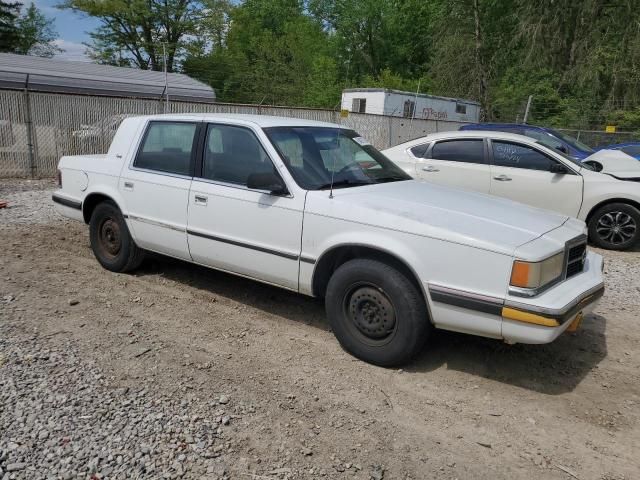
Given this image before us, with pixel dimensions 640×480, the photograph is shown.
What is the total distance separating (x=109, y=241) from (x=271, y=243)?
233 cm

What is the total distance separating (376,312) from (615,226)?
525 centimetres

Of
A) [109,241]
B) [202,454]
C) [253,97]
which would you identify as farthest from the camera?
[253,97]

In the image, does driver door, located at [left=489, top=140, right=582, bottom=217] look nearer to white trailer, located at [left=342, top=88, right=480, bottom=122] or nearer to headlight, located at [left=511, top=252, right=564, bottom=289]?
headlight, located at [left=511, top=252, right=564, bottom=289]

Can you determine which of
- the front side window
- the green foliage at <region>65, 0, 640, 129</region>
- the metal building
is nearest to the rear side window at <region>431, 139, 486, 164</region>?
the front side window

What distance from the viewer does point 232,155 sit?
181 inches

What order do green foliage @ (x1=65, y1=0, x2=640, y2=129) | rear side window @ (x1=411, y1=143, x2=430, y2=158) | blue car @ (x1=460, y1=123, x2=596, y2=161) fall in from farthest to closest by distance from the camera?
green foliage @ (x1=65, y1=0, x2=640, y2=129)
blue car @ (x1=460, y1=123, x2=596, y2=161)
rear side window @ (x1=411, y1=143, x2=430, y2=158)

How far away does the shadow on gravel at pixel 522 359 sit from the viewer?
3.75 meters

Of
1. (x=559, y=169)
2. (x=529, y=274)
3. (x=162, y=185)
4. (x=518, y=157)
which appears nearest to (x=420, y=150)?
(x=518, y=157)

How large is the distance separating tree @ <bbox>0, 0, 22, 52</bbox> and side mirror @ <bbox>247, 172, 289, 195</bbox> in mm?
41589

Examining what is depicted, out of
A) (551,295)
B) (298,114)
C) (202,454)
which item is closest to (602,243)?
(551,295)

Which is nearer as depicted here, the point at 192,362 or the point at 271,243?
the point at 192,362

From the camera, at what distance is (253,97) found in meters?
39.3

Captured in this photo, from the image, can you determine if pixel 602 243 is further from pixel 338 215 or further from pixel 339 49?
pixel 339 49

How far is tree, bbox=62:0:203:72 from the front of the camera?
3694 centimetres
